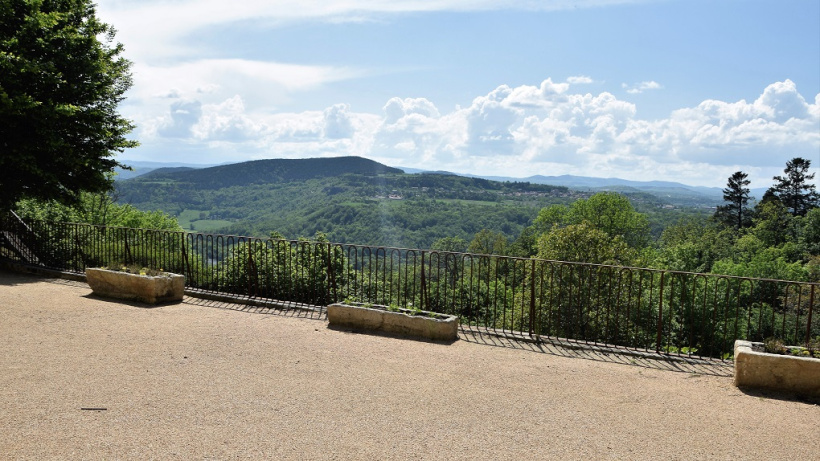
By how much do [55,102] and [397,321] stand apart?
Result: 11391 millimetres

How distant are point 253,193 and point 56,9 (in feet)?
417

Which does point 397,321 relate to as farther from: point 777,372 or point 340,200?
point 340,200

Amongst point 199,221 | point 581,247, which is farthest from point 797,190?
point 199,221

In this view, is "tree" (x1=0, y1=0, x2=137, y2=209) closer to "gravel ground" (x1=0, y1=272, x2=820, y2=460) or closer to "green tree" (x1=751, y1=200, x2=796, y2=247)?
"gravel ground" (x1=0, y1=272, x2=820, y2=460)

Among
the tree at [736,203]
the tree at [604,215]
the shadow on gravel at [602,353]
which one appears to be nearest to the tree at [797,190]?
the tree at [736,203]

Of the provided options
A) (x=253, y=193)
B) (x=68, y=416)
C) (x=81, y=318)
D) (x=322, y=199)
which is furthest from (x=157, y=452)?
(x=253, y=193)

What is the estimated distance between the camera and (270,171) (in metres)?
152

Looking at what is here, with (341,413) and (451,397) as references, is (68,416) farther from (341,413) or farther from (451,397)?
(451,397)

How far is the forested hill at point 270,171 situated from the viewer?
145 meters

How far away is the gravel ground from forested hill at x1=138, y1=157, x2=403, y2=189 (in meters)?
141

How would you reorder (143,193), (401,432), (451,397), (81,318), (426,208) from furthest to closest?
(143,193) → (426,208) → (81,318) → (451,397) → (401,432)

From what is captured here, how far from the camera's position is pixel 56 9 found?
15.1 meters

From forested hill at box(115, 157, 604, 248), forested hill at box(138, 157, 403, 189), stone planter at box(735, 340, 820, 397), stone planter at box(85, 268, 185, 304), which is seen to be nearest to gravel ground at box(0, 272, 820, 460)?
stone planter at box(735, 340, 820, 397)

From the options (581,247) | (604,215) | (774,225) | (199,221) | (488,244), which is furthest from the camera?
(199,221)
